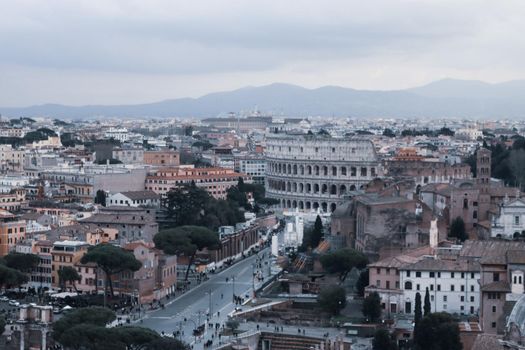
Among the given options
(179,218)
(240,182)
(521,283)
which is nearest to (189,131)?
(240,182)

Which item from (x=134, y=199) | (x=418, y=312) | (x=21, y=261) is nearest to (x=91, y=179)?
(x=134, y=199)

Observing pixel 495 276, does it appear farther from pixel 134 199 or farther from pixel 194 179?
pixel 194 179

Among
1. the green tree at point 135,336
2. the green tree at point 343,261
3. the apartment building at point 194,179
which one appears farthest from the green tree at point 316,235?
the apartment building at point 194,179

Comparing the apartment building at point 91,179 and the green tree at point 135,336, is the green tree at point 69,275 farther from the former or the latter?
the apartment building at point 91,179

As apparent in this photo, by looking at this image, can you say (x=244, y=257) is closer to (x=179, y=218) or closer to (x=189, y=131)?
(x=179, y=218)

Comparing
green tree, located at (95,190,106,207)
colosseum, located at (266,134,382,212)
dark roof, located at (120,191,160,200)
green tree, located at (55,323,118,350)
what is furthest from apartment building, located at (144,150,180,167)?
green tree, located at (55,323,118,350)
